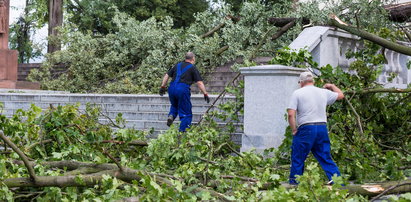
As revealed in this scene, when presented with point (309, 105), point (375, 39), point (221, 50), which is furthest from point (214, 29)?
point (309, 105)

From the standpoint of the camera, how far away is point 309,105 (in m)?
6.36

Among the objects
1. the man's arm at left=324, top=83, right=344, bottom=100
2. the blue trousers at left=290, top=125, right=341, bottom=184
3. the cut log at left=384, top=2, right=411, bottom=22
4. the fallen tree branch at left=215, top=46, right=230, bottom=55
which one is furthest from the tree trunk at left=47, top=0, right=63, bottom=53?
the blue trousers at left=290, top=125, right=341, bottom=184

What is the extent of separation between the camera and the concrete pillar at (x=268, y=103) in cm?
796

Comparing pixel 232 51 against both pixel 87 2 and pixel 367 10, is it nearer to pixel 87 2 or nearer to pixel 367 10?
pixel 367 10

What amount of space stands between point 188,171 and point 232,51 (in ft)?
30.9

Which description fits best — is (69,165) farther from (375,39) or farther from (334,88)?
(375,39)

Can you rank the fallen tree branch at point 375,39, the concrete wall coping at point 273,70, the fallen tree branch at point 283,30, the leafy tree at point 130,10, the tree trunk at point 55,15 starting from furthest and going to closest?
the leafy tree at point 130,10 → the tree trunk at point 55,15 → the fallen tree branch at point 283,30 → the fallen tree branch at point 375,39 → the concrete wall coping at point 273,70

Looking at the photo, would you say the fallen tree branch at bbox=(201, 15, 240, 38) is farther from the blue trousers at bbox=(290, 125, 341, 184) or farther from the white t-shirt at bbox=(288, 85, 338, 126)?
the blue trousers at bbox=(290, 125, 341, 184)

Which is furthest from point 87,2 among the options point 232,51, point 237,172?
point 237,172

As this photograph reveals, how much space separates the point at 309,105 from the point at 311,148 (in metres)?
0.45

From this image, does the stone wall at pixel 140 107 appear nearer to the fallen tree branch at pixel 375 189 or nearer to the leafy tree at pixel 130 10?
the fallen tree branch at pixel 375 189

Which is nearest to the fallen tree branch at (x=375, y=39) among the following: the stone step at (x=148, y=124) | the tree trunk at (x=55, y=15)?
the stone step at (x=148, y=124)

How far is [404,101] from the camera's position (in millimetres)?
8711

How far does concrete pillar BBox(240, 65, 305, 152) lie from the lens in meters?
7.96
